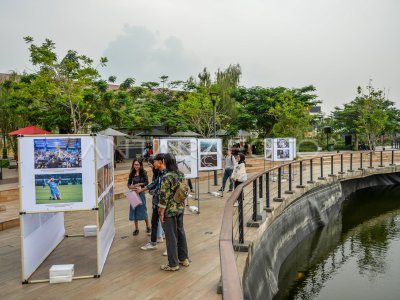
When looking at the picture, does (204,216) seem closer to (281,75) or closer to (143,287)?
(143,287)

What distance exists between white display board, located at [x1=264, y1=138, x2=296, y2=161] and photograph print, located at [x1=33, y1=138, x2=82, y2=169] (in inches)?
402

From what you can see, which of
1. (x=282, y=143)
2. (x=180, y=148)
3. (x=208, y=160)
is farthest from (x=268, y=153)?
(x=180, y=148)

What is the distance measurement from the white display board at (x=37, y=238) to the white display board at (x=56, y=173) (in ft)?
1.21

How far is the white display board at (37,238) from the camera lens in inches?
176

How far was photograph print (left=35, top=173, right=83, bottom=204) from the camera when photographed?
14.4 ft

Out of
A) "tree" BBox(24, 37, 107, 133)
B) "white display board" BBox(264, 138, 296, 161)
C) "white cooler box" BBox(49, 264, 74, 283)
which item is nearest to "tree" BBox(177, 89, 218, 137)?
"tree" BBox(24, 37, 107, 133)

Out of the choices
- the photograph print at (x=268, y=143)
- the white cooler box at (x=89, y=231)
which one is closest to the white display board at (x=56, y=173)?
the white cooler box at (x=89, y=231)

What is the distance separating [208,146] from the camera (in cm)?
990

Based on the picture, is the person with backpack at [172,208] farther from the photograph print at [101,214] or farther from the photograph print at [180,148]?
the photograph print at [180,148]

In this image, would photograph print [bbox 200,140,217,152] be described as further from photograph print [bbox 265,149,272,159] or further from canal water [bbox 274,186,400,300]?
photograph print [bbox 265,149,272,159]

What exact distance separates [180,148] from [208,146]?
53.8 inches

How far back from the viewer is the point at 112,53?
117 feet

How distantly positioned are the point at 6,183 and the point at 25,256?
8.12m

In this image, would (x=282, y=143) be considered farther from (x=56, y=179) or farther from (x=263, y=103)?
(x=263, y=103)
